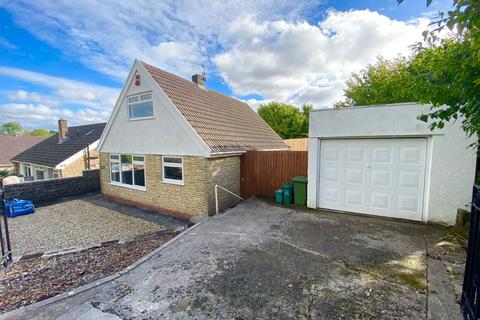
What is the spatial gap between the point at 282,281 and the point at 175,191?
20.9ft

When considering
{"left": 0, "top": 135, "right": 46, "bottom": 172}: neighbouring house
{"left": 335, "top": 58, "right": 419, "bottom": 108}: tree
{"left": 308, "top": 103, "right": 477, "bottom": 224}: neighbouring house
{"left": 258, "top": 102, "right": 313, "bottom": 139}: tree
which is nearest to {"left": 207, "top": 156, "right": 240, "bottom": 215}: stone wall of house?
{"left": 308, "top": 103, "right": 477, "bottom": 224}: neighbouring house

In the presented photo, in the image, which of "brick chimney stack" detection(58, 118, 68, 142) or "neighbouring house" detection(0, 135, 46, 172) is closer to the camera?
"brick chimney stack" detection(58, 118, 68, 142)

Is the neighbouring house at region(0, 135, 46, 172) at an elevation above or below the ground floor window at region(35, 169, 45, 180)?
above

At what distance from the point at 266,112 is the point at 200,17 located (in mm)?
22199

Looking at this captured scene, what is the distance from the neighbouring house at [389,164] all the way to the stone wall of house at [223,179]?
337 centimetres

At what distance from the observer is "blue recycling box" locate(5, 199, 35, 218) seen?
9.30 m

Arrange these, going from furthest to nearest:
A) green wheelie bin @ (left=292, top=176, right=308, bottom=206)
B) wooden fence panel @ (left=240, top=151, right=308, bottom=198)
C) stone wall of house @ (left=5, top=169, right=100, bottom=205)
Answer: stone wall of house @ (left=5, top=169, right=100, bottom=205) → wooden fence panel @ (left=240, top=151, right=308, bottom=198) → green wheelie bin @ (left=292, top=176, right=308, bottom=206)

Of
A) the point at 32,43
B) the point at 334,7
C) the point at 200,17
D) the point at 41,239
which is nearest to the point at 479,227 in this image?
the point at 334,7

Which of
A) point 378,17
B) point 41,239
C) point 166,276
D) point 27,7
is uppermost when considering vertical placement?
point 27,7

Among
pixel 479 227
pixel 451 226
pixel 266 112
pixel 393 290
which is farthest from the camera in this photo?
pixel 266 112

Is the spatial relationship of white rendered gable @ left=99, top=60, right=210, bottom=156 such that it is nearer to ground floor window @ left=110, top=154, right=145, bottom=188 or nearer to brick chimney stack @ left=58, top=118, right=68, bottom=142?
ground floor window @ left=110, top=154, right=145, bottom=188

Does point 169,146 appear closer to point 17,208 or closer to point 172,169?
point 172,169

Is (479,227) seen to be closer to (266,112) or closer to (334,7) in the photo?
(334,7)

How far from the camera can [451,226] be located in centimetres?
576
